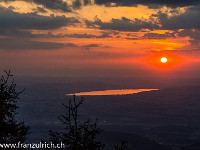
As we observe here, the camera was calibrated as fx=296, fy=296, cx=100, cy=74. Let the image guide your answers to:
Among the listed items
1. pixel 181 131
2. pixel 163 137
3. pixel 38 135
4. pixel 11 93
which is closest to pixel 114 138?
pixel 163 137

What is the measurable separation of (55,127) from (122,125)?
4383 cm

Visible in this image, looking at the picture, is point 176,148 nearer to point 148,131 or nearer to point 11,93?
point 148,131

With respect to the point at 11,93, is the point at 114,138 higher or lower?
lower

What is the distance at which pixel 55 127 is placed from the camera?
18712cm

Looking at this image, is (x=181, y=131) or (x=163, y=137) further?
(x=181, y=131)

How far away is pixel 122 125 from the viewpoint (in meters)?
196

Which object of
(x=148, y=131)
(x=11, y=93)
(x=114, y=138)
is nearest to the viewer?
(x=11, y=93)

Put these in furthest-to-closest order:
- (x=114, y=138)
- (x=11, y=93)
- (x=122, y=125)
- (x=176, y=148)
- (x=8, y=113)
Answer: (x=122, y=125) < (x=114, y=138) < (x=176, y=148) < (x=11, y=93) < (x=8, y=113)

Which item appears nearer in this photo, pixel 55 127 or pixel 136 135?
pixel 136 135

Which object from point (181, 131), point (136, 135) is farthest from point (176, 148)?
point (181, 131)

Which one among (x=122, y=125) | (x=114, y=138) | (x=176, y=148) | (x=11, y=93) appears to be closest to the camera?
(x=11, y=93)

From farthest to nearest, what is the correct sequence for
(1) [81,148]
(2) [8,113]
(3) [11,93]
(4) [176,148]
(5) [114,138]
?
(5) [114,138] < (4) [176,148] < (3) [11,93] < (2) [8,113] < (1) [81,148]

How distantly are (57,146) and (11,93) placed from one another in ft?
13.0

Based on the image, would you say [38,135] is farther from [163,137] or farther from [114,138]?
[163,137]
